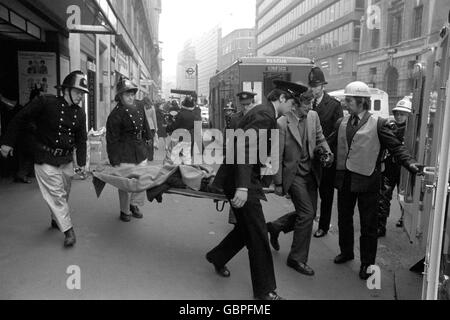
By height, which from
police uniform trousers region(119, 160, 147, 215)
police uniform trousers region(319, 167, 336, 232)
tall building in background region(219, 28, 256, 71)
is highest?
tall building in background region(219, 28, 256, 71)

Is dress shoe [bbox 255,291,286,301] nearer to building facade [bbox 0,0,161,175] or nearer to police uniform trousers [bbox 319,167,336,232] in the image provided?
police uniform trousers [bbox 319,167,336,232]

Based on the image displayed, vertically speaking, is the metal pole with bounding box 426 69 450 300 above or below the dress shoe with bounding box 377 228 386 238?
above

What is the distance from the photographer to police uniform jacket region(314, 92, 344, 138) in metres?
6.00

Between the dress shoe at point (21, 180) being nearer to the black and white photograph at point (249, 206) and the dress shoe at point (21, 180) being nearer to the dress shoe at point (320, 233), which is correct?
the black and white photograph at point (249, 206)

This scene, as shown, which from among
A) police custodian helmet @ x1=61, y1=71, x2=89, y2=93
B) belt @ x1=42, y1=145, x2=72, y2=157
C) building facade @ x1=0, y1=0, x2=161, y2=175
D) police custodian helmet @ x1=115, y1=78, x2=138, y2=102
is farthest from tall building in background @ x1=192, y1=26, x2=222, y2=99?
belt @ x1=42, y1=145, x2=72, y2=157

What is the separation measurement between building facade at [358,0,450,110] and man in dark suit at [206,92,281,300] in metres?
36.0

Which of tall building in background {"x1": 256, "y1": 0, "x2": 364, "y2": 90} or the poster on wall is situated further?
tall building in background {"x1": 256, "y1": 0, "x2": 364, "y2": 90}

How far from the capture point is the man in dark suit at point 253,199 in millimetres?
3805

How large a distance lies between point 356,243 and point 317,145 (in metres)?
1.73

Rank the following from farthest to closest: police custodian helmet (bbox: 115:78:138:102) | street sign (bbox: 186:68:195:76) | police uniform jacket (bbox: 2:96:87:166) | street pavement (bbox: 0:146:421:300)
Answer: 1. street sign (bbox: 186:68:195:76)
2. police custodian helmet (bbox: 115:78:138:102)
3. police uniform jacket (bbox: 2:96:87:166)
4. street pavement (bbox: 0:146:421:300)

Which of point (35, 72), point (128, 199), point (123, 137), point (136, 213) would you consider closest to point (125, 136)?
point (123, 137)
